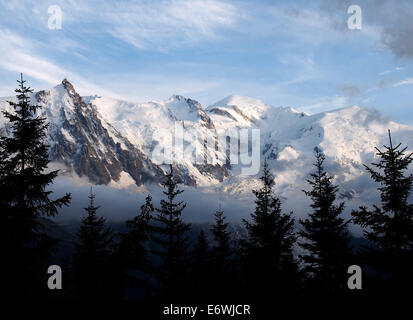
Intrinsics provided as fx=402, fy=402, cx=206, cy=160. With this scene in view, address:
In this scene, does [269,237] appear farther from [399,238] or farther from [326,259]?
[399,238]

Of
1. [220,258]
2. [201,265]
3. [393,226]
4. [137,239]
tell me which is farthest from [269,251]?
[220,258]

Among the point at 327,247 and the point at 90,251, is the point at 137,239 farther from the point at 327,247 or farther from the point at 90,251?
the point at 90,251

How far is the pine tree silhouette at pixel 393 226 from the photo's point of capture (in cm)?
1709

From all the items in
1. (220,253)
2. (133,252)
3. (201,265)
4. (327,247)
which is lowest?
(201,265)


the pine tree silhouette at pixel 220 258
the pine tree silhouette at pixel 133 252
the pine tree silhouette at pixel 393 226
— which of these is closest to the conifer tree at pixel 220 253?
the pine tree silhouette at pixel 220 258

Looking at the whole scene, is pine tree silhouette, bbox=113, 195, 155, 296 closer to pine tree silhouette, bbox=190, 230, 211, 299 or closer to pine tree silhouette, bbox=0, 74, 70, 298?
pine tree silhouette, bbox=0, 74, 70, 298

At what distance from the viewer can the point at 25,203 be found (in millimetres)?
17906

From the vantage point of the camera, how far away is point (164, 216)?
2686 cm

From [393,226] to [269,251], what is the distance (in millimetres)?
8398

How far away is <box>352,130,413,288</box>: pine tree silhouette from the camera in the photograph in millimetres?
17094

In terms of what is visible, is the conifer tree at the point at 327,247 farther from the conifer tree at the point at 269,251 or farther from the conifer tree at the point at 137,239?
the conifer tree at the point at 137,239
